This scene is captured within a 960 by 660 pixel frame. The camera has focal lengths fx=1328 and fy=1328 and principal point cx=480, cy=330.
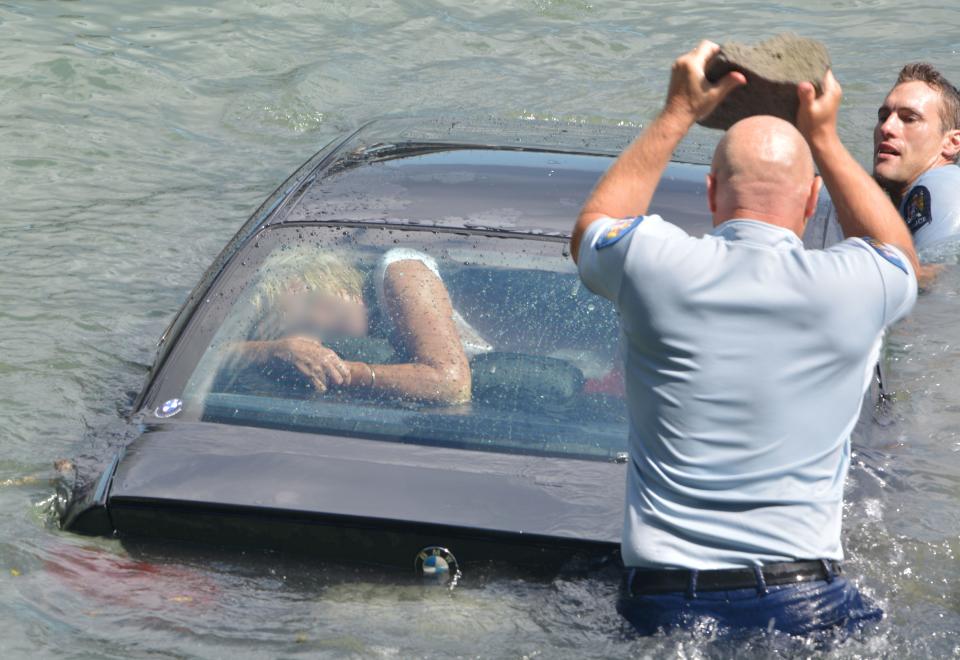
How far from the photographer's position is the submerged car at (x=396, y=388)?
3.32m

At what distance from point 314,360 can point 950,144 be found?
4019 mm

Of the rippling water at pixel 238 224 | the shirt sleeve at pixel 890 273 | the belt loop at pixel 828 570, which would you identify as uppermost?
the shirt sleeve at pixel 890 273

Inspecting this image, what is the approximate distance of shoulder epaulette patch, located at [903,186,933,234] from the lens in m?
6.23

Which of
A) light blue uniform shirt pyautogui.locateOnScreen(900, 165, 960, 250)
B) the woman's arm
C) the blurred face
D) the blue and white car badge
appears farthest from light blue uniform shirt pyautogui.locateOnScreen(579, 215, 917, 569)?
light blue uniform shirt pyautogui.locateOnScreen(900, 165, 960, 250)

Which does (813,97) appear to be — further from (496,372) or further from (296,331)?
(296,331)

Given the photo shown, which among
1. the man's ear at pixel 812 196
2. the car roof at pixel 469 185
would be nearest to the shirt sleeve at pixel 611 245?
the man's ear at pixel 812 196

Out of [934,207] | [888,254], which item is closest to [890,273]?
[888,254]

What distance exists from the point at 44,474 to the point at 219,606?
155 cm

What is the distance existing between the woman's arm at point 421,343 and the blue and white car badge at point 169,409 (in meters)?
0.51

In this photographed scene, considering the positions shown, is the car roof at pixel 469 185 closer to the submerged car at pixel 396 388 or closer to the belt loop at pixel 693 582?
the submerged car at pixel 396 388

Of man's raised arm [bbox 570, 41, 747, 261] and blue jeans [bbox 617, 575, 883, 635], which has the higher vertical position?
man's raised arm [bbox 570, 41, 747, 261]

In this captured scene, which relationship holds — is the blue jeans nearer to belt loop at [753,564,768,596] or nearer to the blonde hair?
belt loop at [753,564,768,596]

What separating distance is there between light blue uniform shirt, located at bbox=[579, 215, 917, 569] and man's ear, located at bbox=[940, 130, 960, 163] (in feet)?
13.2

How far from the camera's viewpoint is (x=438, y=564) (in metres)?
3.30
